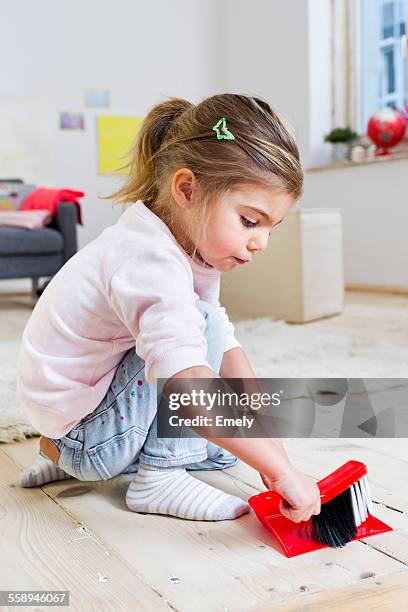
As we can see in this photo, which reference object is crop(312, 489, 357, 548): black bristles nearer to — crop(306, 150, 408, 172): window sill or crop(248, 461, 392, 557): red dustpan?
crop(248, 461, 392, 557): red dustpan

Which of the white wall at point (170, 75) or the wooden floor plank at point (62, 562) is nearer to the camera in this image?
the wooden floor plank at point (62, 562)

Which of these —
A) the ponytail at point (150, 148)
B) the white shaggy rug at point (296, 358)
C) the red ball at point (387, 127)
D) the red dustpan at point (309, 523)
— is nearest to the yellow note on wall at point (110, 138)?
the red ball at point (387, 127)

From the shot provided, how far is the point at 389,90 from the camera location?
4.06 meters

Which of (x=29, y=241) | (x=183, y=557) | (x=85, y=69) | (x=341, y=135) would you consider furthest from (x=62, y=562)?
(x=85, y=69)

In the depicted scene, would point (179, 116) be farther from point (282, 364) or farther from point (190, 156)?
point (282, 364)

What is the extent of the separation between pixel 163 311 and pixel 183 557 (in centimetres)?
27

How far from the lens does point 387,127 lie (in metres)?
3.78

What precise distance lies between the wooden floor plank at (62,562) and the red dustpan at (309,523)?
0.18 m

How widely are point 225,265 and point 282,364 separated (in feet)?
3.31

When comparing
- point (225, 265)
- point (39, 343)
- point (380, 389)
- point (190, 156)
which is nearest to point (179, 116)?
point (190, 156)

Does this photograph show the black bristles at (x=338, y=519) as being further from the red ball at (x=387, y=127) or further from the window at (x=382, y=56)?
the window at (x=382, y=56)

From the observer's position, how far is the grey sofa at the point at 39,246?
3.45 m

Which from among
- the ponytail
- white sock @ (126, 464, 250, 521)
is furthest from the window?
white sock @ (126, 464, 250, 521)

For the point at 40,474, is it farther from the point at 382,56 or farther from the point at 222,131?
the point at 382,56
